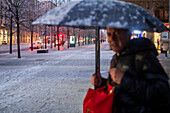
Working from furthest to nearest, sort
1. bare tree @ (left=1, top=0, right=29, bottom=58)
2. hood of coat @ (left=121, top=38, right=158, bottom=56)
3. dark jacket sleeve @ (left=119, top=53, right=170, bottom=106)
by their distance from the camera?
bare tree @ (left=1, top=0, right=29, bottom=58), hood of coat @ (left=121, top=38, right=158, bottom=56), dark jacket sleeve @ (left=119, top=53, right=170, bottom=106)

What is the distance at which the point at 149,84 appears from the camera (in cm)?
178

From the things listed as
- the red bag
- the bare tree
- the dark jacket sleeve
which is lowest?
the red bag

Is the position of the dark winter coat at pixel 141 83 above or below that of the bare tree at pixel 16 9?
below

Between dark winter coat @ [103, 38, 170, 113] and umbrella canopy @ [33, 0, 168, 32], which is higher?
umbrella canopy @ [33, 0, 168, 32]

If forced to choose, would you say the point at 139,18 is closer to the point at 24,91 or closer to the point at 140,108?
the point at 140,108

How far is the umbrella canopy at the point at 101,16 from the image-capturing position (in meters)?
1.92

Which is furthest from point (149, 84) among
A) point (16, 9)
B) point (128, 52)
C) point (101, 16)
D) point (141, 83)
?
point (16, 9)

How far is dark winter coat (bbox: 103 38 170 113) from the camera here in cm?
178

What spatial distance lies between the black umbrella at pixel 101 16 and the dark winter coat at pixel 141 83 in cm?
21

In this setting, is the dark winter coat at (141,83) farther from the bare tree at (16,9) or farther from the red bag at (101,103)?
the bare tree at (16,9)

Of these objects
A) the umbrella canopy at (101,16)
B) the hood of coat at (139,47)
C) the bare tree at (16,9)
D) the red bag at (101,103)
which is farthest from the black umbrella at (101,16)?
the bare tree at (16,9)

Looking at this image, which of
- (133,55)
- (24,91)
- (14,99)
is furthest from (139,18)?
(24,91)

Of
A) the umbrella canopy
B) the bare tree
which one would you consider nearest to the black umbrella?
the umbrella canopy

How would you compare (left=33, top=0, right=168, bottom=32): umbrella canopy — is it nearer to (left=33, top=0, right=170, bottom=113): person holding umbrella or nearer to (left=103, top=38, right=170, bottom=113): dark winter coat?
(left=33, top=0, right=170, bottom=113): person holding umbrella
